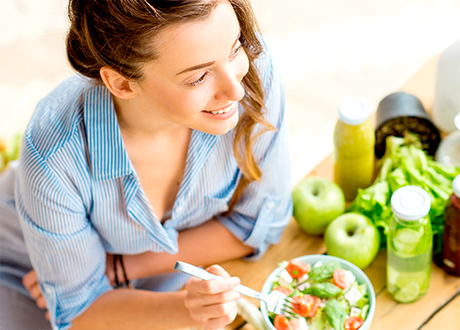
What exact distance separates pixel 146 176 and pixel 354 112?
472 mm

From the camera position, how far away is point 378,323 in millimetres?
1192

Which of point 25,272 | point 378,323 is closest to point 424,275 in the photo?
point 378,323

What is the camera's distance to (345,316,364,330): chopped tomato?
43.6 inches

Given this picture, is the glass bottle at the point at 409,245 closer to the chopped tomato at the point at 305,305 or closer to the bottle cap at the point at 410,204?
the bottle cap at the point at 410,204

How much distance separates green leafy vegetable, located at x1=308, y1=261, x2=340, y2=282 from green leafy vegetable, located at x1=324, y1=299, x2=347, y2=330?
6cm

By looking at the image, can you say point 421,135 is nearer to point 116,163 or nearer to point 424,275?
point 424,275

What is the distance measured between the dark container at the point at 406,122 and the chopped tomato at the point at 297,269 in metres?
0.41

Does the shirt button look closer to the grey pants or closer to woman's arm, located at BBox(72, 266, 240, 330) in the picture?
woman's arm, located at BBox(72, 266, 240, 330)

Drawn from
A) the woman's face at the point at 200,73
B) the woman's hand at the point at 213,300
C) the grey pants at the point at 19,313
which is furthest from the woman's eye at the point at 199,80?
the grey pants at the point at 19,313

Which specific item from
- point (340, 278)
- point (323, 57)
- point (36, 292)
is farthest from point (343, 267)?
point (323, 57)

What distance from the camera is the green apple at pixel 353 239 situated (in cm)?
125

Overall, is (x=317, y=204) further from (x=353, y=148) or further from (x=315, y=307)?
(x=315, y=307)

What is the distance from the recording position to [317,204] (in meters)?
1.34

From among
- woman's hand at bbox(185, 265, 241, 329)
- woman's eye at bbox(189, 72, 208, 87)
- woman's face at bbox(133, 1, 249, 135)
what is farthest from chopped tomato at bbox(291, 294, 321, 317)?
woman's eye at bbox(189, 72, 208, 87)
